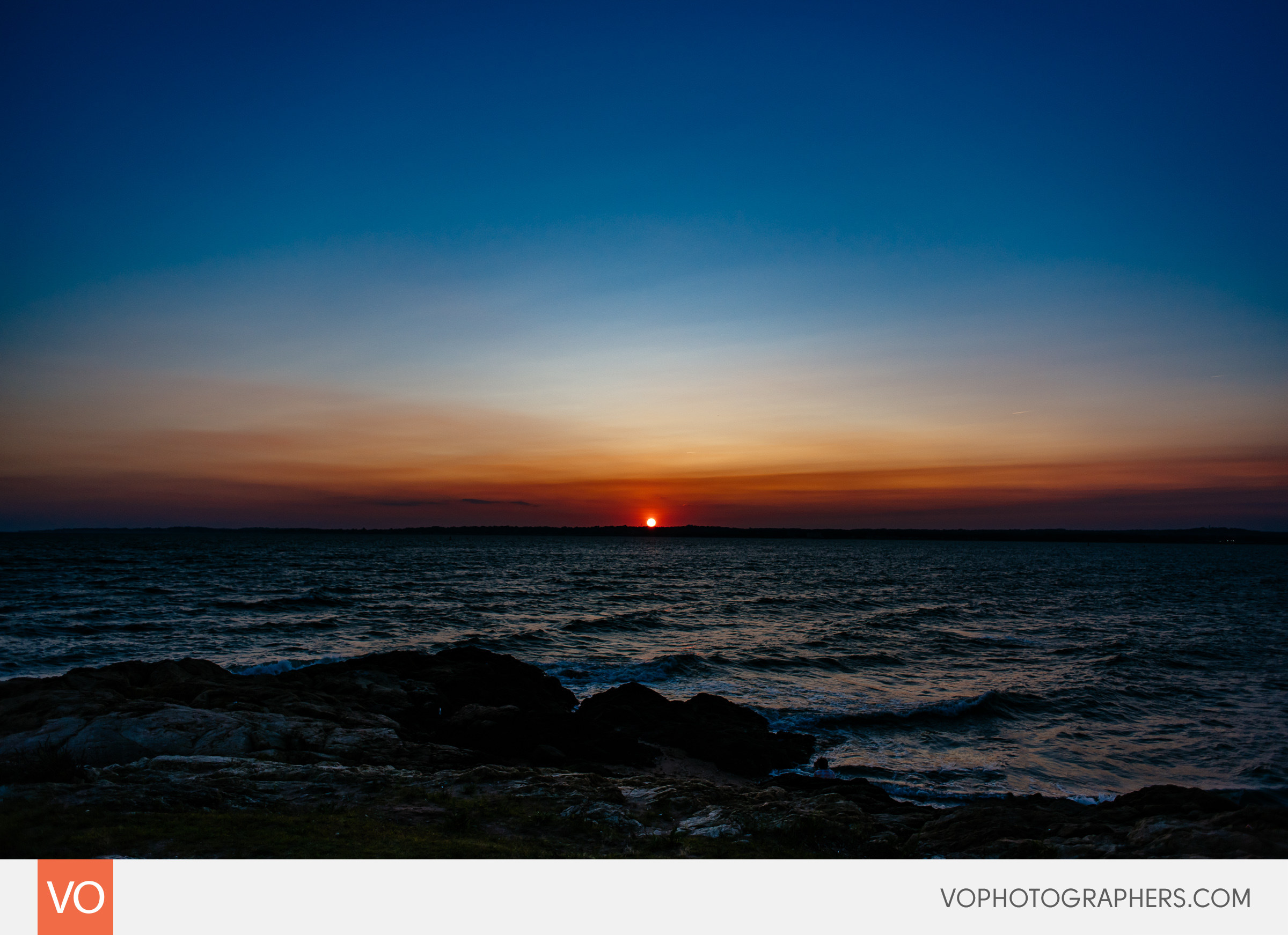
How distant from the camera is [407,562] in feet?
374

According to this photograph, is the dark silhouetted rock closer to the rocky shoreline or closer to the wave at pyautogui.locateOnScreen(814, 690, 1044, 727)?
the rocky shoreline

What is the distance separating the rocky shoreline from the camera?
31.5 feet

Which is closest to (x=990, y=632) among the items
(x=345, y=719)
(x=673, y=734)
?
(x=673, y=734)

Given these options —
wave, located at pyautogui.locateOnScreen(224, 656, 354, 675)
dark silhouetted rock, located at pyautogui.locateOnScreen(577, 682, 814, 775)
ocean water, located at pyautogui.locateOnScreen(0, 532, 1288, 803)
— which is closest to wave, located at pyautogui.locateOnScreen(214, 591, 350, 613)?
ocean water, located at pyautogui.locateOnScreen(0, 532, 1288, 803)

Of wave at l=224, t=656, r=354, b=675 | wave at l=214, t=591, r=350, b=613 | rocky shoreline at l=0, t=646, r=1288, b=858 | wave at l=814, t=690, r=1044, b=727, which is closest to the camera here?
rocky shoreline at l=0, t=646, r=1288, b=858

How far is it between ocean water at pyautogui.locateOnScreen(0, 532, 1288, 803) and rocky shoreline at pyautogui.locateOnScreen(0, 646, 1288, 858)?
14.2 ft

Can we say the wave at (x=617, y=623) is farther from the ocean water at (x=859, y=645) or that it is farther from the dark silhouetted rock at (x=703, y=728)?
the dark silhouetted rock at (x=703, y=728)

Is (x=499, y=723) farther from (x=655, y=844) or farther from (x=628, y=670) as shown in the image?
(x=628, y=670)

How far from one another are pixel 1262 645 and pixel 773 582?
48.6 meters
